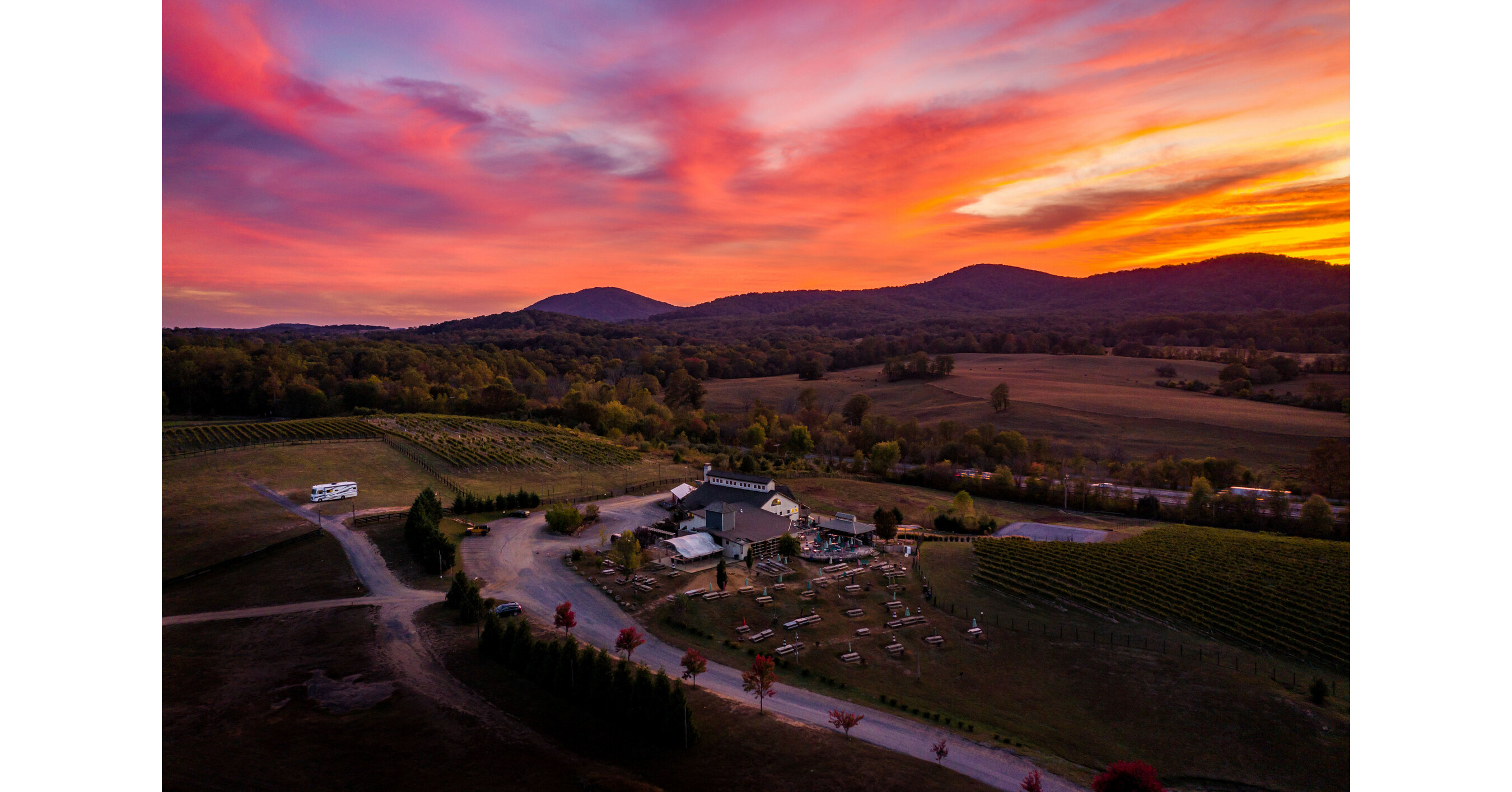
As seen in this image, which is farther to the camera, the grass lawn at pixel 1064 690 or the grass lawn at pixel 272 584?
the grass lawn at pixel 272 584

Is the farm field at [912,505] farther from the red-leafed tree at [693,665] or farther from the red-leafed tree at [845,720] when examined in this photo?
the red-leafed tree at [845,720]

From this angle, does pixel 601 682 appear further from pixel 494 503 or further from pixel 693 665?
pixel 494 503

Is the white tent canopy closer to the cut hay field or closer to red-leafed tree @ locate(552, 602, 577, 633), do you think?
red-leafed tree @ locate(552, 602, 577, 633)

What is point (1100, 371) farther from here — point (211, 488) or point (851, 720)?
point (211, 488)

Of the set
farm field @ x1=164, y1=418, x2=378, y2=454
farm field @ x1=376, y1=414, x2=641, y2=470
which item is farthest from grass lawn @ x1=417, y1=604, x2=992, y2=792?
farm field @ x1=164, y1=418, x2=378, y2=454

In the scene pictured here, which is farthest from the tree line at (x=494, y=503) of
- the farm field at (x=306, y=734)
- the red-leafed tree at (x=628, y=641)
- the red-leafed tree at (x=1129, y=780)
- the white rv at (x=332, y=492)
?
the red-leafed tree at (x=1129, y=780)

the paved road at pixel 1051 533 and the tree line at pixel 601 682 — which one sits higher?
the tree line at pixel 601 682

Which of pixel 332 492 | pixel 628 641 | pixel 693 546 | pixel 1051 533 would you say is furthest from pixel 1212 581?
pixel 332 492
